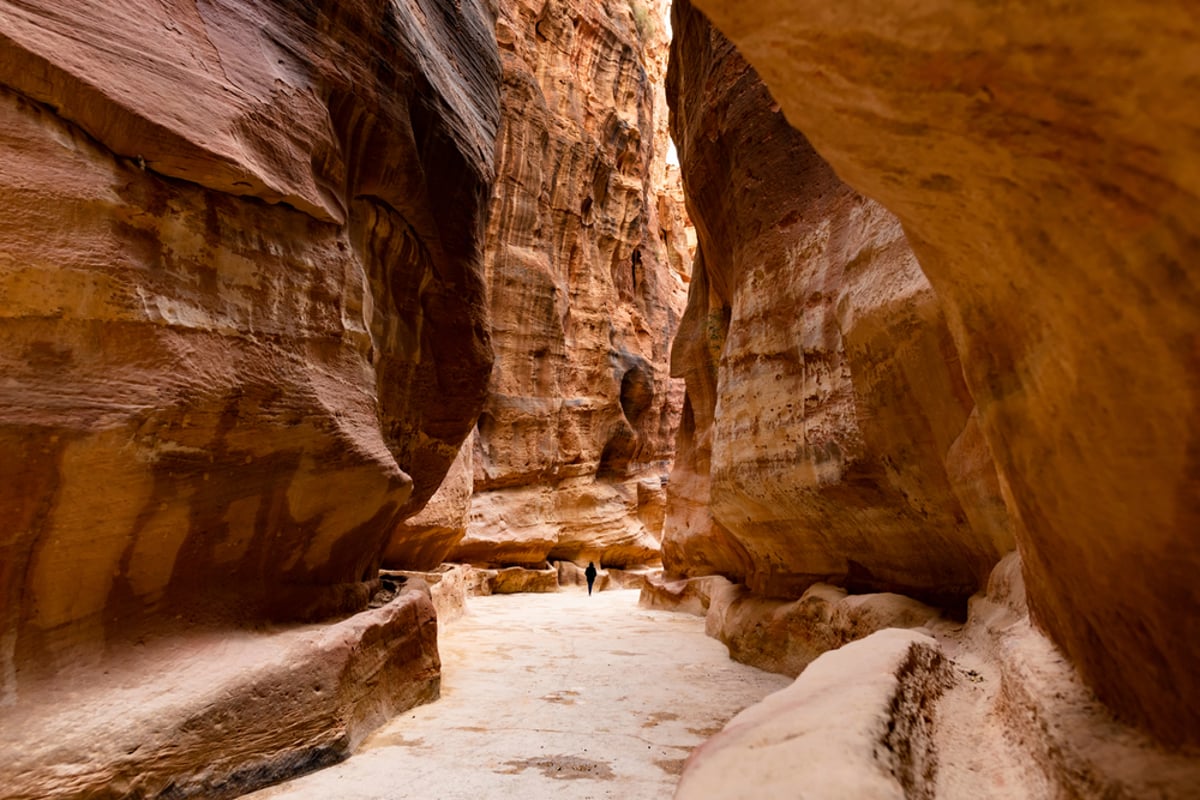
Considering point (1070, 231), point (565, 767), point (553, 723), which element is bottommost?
point (553, 723)

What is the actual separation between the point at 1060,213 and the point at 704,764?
6.27ft

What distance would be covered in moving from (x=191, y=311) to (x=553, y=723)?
12.2 ft

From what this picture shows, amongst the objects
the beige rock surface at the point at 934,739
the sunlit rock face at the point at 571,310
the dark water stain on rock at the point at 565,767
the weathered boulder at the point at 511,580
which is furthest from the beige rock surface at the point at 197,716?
the sunlit rock face at the point at 571,310

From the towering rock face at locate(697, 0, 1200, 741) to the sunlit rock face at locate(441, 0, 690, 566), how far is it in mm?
18137

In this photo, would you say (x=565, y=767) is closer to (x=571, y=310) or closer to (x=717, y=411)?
(x=717, y=411)

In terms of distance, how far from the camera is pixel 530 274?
2034cm

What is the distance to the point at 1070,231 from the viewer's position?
56.4 inches

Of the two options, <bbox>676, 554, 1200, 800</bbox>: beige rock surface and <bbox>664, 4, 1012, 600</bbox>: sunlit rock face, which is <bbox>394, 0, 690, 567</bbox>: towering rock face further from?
Answer: <bbox>676, 554, 1200, 800</bbox>: beige rock surface

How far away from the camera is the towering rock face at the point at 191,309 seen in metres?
3.00

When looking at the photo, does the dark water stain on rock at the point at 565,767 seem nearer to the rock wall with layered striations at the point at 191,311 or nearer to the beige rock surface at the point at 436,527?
the rock wall with layered striations at the point at 191,311

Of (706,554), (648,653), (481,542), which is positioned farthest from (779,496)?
(481,542)

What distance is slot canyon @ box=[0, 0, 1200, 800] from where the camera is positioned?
57.5 inches

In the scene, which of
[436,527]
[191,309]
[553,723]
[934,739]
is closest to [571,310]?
[436,527]

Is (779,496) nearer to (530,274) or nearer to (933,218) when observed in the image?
(933,218)
